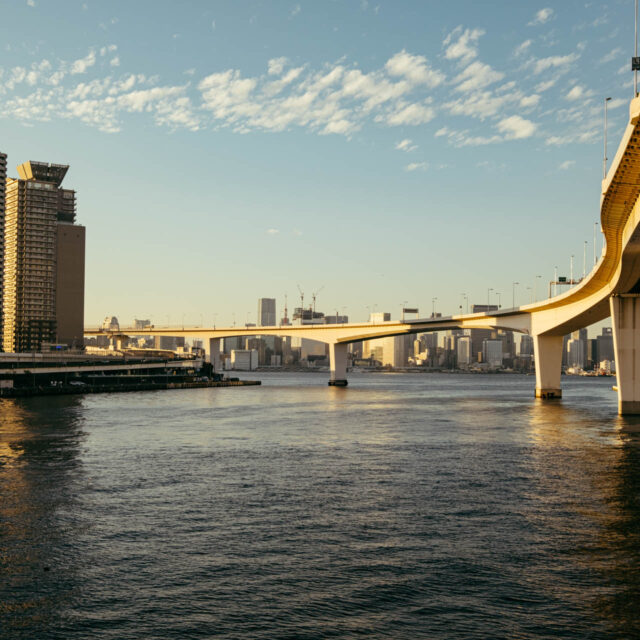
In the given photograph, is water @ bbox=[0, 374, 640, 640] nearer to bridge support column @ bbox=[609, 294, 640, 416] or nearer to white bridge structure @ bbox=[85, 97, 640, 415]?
white bridge structure @ bbox=[85, 97, 640, 415]

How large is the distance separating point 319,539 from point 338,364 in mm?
146702

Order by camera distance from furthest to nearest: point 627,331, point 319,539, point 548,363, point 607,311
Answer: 1. point 548,363
2. point 607,311
3. point 627,331
4. point 319,539

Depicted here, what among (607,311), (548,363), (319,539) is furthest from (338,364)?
(319,539)

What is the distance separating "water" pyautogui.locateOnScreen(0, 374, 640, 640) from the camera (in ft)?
63.3

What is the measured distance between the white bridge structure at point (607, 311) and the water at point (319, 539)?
1601cm

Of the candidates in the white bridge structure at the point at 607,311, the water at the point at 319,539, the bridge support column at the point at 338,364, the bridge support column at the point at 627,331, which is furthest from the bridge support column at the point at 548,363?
the bridge support column at the point at 338,364

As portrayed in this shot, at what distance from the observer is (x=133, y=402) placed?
107 m

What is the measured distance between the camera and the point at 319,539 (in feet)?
87.4

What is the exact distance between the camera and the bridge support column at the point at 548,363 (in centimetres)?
11031

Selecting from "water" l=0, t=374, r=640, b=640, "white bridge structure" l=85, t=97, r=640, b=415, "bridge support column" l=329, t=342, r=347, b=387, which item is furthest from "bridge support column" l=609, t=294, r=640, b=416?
"bridge support column" l=329, t=342, r=347, b=387

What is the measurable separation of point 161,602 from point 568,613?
1131 cm

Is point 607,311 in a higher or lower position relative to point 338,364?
higher

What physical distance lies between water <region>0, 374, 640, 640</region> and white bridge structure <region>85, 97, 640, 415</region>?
16.0m

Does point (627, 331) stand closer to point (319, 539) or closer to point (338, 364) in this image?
point (319, 539)
